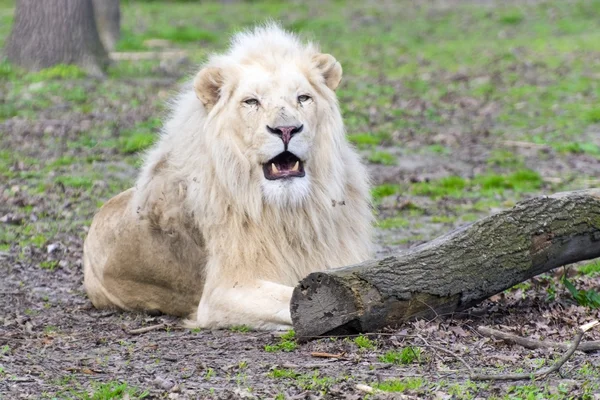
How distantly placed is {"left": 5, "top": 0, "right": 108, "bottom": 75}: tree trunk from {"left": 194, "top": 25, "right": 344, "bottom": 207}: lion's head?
24.2 ft

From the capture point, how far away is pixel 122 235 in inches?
264

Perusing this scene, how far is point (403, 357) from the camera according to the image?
5074 mm

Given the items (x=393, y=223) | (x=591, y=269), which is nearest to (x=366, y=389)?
(x=591, y=269)

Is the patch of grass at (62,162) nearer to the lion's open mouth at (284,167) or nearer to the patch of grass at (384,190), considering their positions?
the patch of grass at (384,190)

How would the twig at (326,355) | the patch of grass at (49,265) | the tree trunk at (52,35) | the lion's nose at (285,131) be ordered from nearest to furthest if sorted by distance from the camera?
the twig at (326,355) < the lion's nose at (285,131) < the patch of grass at (49,265) < the tree trunk at (52,35)

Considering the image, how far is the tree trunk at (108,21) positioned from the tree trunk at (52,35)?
3.10 meters

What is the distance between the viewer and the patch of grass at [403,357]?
5062 mm

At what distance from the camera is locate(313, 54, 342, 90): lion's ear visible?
6.46 m

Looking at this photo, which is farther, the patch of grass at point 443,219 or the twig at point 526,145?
the twig at point 526,145

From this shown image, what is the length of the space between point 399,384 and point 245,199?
1.92 m

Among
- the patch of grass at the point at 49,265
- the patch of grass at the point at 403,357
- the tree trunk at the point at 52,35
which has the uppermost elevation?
the tree trunk at the point at 52,35

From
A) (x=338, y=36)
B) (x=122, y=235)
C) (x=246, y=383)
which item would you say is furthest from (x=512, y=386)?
(x=338, y=36)

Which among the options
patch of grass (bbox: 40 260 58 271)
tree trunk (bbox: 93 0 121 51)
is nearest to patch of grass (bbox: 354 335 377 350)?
patch of grass (bbox: 40 260 58 271)

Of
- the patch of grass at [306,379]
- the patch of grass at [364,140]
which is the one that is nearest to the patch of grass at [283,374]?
the patch of grass at [306,379]
